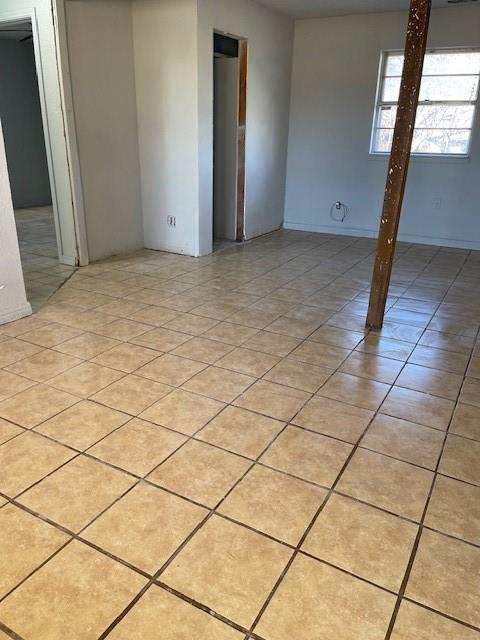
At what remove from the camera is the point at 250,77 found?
527 cm

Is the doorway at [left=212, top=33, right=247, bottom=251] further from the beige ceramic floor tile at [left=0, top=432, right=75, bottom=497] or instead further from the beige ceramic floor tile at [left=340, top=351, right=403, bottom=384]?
the beige ceramic floor tile at [left=0, top=432, right=75, bottom=497]

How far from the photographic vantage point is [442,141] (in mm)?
5598

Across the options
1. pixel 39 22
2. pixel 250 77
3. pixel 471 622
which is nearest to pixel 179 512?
pixel 471 622

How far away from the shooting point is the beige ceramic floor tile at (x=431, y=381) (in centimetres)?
254

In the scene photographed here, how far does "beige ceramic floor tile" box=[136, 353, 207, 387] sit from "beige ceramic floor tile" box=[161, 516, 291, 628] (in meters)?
1.05

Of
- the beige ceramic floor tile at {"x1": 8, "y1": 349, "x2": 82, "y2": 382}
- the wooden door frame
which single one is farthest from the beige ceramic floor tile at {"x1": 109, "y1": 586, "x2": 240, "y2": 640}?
the wooden door frame

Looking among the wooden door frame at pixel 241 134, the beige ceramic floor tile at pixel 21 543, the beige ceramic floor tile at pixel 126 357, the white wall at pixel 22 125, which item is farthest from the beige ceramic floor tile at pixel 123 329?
the white wall at pixel 22 125

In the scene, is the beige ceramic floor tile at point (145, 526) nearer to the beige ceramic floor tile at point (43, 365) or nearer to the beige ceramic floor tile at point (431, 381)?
the beige ceramic floor tile at point (43, 365)

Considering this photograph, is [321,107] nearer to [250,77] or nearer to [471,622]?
[250,77]

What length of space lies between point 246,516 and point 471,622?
0.72 m

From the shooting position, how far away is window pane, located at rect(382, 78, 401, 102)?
5659 millimetres

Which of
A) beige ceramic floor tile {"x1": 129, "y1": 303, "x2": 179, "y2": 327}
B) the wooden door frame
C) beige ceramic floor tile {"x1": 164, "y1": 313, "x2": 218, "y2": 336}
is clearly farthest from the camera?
the wooden door frame

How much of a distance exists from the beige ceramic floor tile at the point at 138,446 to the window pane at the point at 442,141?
16.5 ft

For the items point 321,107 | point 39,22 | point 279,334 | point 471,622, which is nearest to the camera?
point 471,622
